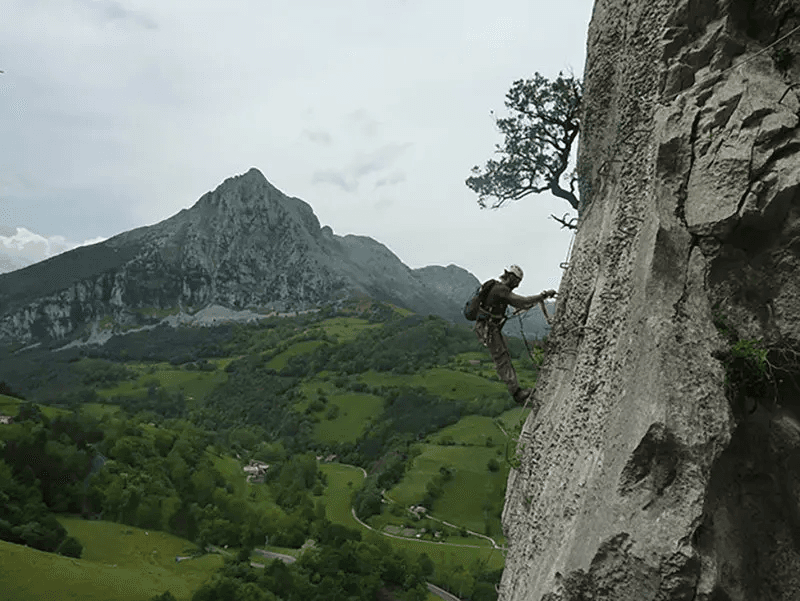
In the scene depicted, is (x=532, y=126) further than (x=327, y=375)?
No

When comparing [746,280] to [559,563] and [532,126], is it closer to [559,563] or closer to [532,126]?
[559,563]

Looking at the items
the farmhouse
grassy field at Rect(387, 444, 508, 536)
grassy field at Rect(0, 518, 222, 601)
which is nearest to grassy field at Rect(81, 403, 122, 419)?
the farmhouse

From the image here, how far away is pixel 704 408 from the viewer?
517cm

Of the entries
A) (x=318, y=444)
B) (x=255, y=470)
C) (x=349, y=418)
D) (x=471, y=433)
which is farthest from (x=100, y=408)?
(x=471, y=433)

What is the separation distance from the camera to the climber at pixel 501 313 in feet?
30.0

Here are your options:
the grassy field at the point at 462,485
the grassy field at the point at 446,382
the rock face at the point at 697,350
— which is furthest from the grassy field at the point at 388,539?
the rock face at the point at 697,350

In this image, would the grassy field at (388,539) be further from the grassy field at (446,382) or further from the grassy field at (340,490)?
the grassy field at (446,382)

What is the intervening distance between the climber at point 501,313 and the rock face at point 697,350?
2353 mm

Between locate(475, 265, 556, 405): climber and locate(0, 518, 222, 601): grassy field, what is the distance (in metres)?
44.6

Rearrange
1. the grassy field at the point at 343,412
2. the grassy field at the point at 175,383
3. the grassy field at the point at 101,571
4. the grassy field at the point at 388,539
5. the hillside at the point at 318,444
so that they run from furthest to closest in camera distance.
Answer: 1. the grassy field at the point at 175,383
2. the grassy field at the point at 343,412
3. the hillside at the point at 318,444
4. the grassy field at the point at 388,539
5. the grassy field at the point at 101,571

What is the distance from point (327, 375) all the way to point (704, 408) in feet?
568

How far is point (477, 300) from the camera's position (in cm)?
948

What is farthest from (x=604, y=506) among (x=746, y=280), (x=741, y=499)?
(x=746, y=280)

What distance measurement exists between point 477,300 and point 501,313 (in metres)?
0.50
